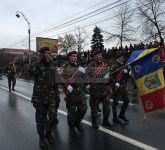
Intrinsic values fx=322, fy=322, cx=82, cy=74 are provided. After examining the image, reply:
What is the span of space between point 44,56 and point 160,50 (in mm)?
2166

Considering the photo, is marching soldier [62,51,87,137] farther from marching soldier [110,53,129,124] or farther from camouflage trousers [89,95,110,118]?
marching soldier [110,53,129,124]

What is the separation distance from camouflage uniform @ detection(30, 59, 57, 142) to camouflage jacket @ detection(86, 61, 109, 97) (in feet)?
4.96

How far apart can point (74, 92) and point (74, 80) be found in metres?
0.28

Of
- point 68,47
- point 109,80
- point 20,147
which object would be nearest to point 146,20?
point 109,80

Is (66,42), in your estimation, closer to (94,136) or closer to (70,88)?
(70,88)

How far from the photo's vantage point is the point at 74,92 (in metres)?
6.80

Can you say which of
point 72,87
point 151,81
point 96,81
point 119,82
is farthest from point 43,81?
point 119,82

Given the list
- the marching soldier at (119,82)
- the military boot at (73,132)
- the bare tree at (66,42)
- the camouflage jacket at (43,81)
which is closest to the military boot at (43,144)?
the camouflage jacket at (43,81)

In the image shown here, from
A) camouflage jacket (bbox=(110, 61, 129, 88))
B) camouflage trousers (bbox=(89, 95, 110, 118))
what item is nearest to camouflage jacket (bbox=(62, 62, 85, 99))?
camouflage trousers (bbox=(89, 95, 110, 118))

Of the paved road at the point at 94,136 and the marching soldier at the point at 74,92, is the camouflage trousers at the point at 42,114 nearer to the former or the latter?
the paved road at the point at 94,136

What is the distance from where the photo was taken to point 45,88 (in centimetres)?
607

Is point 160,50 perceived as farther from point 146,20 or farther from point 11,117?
point 146,20

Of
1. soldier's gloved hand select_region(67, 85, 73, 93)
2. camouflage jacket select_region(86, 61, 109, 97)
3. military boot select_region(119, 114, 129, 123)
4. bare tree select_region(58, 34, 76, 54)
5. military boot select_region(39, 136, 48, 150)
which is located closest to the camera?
military boot select_region(39, 136, 48, 150)

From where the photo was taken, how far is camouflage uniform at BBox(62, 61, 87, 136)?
22.2 ft
